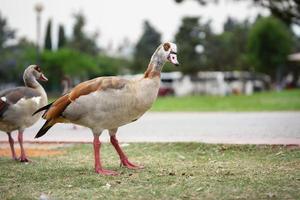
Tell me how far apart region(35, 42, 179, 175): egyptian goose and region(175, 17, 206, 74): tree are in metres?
58.7

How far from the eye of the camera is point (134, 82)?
709 cm

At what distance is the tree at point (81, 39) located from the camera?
6875 cm

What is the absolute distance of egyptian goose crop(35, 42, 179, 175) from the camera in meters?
6.95

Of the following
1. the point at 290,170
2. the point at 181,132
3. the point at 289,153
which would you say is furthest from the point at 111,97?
the point at 181,132

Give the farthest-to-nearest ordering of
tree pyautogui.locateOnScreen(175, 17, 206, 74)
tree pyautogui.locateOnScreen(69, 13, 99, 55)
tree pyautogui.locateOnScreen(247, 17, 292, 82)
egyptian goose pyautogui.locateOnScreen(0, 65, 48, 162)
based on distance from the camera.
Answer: tree pyautogui.locateOnScreen(69, 13, 99, 55), tree pyautogui.locateOnScreen(175, 17, 206, 74), tree pyautogui.locateOnScreen(247, 17, 292, 82), egyptian goose pyautogui.locateOnScreen(0, 65, 48, 162)

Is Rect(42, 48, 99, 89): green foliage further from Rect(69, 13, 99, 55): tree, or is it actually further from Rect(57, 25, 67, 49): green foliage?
Rect(57, 25, 67, 49): green foliage

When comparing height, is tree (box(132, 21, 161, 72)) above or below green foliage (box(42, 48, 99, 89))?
below

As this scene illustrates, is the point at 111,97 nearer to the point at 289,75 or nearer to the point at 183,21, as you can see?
the point at 183,21

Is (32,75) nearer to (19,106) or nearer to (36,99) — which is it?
(36,99)

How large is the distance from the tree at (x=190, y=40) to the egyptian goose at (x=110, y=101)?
193 ft

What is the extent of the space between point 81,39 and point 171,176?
63511mm

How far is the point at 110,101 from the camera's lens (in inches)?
274

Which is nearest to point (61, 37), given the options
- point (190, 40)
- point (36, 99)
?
point (190, 40)

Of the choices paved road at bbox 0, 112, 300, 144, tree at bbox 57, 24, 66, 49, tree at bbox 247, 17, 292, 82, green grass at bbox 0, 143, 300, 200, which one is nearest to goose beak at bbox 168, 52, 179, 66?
green grass at bbox 0, 143, 300, 200
